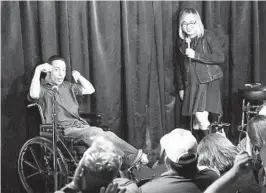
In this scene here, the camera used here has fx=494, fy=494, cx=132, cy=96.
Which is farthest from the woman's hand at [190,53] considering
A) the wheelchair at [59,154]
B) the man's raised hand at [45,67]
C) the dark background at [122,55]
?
the wheelchair at [59,154]

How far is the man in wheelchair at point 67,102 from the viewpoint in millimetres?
3445

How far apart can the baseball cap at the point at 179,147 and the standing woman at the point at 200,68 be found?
84.5 inches

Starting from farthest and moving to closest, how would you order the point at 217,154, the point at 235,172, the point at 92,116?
the point at 92,116, the point at 217,154, the point at 235,172

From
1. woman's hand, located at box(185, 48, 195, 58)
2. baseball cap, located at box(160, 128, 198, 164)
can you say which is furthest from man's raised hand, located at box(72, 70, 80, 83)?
baseball cap, located at box(160, 128, 198, 164)

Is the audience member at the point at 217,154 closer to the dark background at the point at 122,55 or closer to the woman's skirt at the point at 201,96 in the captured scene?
the woman's skirt at the point at 201,96

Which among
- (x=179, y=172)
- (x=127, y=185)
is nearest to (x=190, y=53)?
(x=179, y=172)

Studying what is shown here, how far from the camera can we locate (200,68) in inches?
166

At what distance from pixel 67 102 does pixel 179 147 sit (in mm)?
1936

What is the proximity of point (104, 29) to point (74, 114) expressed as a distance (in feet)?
2.99

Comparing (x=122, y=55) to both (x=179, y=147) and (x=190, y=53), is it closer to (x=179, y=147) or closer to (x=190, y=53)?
(x=190, y=53)

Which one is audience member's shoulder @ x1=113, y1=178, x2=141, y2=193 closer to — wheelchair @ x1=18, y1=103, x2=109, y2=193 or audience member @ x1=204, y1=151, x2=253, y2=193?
audience member @ x1=204, y1=151, x2=253, y2=193

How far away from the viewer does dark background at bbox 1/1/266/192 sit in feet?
12.9

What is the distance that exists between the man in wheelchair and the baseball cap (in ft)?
4.20

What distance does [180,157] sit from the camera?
2008 mm
